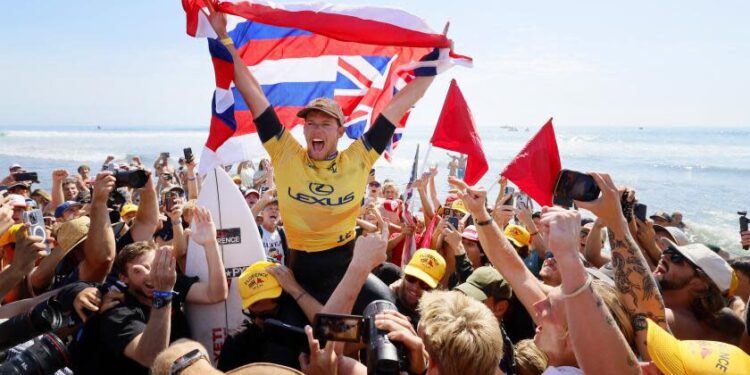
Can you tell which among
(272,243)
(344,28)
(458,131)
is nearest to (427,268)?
(344,28)

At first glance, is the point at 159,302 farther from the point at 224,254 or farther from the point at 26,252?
the point at 224,254

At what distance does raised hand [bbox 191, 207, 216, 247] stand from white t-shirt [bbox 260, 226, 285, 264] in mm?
2518

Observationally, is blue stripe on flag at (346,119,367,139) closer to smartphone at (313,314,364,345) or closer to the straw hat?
the straw hat

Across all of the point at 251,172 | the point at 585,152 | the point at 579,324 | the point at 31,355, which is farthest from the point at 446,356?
the point at 585,152

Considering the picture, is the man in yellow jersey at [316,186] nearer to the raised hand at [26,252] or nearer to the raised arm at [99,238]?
the raised arm at [99,238]

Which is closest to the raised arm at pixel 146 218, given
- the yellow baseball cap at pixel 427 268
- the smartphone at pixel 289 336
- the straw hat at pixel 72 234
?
the straw hat at pixel 72 234

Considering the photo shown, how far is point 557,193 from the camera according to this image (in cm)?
230

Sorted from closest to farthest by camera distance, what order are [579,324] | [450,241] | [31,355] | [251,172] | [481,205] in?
[579,324], [31,355], [481,205], [450,241], [251,172]

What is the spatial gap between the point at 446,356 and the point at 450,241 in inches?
102

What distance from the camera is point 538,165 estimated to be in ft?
14.7

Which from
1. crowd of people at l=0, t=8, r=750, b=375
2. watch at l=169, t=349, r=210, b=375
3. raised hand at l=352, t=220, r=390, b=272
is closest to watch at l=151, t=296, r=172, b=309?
crowd of people at l=0, t=8, r=750, b=375

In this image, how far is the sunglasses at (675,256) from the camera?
134 inches

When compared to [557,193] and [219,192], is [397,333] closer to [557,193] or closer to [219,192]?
[557,193]

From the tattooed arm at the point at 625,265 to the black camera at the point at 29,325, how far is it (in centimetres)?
236
